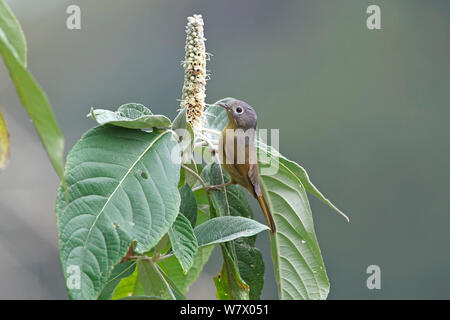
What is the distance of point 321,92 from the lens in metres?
3.81

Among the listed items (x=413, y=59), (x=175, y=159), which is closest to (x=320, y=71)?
(x=413, y=59)

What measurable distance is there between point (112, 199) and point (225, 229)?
0.14m

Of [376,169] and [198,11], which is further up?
[198,11]

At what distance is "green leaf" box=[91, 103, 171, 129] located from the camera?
562mm

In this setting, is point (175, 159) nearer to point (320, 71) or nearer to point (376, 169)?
point (376, 169)

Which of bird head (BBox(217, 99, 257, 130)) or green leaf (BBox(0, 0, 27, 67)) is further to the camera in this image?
bird head (BBox(217, 99, 257, 130))

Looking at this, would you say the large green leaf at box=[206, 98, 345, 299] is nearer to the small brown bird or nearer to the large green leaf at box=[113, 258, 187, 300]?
the small brown bird

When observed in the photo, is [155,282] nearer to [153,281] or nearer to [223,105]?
[153,281]

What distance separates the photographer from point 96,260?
47 cm

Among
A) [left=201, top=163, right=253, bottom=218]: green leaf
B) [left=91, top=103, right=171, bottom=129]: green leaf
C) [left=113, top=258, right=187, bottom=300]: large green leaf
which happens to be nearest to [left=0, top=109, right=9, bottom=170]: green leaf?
[left=91, top=103, right=171, bottom=129]: green leaf

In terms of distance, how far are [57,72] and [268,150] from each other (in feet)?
9.52

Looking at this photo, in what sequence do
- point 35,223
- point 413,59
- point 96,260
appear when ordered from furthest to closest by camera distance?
point 413,59, point 35,223, point 96,260

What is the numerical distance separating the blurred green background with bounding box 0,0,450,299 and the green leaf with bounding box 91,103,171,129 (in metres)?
2.20

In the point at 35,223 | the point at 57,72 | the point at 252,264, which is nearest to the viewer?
the point at 252,264
